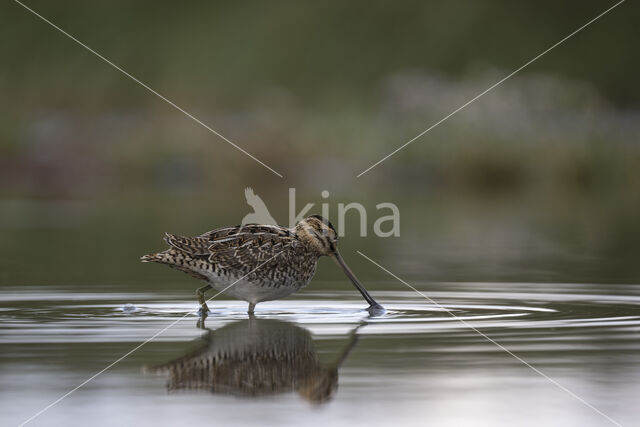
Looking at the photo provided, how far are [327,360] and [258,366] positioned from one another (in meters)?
0.42

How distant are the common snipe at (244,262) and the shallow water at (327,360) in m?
0.20

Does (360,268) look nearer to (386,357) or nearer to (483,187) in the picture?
(386,357)

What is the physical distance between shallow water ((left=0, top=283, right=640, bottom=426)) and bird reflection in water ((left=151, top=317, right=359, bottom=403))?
0.01 m

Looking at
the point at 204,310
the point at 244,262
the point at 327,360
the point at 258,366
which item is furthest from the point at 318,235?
the point at 258,366

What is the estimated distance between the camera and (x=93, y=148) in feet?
115

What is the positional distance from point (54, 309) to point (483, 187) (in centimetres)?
2288

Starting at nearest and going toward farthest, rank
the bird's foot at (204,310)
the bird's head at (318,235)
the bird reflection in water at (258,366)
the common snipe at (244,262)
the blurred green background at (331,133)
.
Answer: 1. the bird reflection in water at (258,366)
2. the bird's foot at (204,310)
3. the common snipe at (244,262)
4. the bird's head at (318,235)
5. the blurred green background at (331,133)

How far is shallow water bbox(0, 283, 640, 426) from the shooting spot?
6250mm

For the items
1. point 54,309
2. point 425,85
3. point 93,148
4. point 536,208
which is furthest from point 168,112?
point 54,309

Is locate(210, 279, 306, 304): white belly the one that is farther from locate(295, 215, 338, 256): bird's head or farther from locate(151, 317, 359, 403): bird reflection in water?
locate(151, 317, 359, 403): bird reflection in water

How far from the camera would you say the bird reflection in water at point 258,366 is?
22.4 ft

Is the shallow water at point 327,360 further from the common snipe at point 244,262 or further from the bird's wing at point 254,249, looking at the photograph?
the bird's wing at point 254,249

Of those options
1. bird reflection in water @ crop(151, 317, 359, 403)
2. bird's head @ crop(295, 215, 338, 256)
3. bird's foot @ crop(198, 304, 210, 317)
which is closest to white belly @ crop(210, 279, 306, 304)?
bird's foot @ crop(198, 304, 210, 317)

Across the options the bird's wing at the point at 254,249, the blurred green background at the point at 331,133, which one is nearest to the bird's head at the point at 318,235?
the bird's wing at the point at 254,249
